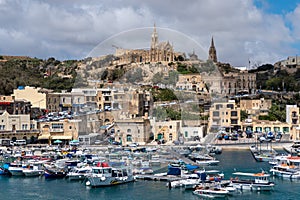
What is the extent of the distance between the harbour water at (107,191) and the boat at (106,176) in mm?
264

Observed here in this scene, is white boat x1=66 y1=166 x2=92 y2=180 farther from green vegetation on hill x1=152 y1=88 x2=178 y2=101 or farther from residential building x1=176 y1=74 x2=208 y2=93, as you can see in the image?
residential building x1=176 y1=74 x2=208 y2=93

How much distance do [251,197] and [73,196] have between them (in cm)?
600

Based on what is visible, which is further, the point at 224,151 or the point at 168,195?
the point at 224,151

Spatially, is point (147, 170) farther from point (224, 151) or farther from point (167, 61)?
point (167, 61)

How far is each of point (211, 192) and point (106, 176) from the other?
4153 mm

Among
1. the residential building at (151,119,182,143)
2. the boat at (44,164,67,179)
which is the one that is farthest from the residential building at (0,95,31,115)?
the boat at (44,164,67,179)

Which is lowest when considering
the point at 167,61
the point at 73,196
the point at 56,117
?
the point at 73,196

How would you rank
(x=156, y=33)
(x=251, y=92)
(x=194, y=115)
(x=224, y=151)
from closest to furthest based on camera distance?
(x=156, y=33) < (x=224, y=151) < (x=194, y=115) < (x=251, y=92)

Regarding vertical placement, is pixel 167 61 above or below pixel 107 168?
above

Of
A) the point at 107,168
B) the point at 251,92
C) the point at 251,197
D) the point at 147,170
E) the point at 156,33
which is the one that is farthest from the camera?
the point at 251,92

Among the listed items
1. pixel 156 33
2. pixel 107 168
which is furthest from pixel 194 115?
pixel 107 168

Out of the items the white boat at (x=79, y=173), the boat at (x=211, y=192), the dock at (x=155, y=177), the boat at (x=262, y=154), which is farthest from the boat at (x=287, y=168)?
the white boat at (x=79, y=173)

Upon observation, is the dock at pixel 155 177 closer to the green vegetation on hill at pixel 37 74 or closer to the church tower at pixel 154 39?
the church tower at pixel 154 39

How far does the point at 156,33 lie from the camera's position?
23656 millimetres
